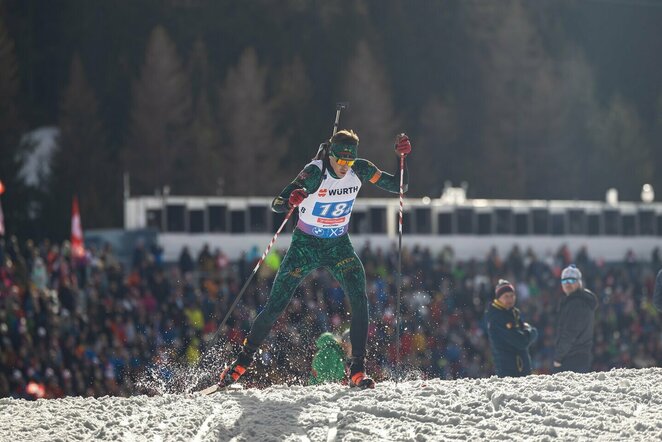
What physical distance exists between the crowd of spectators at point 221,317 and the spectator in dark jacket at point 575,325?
2685 millimetres

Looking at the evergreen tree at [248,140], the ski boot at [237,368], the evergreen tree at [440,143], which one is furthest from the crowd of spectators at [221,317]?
the evergreen tree at [440,143]

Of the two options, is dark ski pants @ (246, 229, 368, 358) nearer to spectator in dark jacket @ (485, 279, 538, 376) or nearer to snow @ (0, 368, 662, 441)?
snow @ (0, 368, 662, 441)

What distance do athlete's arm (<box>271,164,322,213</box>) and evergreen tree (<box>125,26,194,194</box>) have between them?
36131 millimetres

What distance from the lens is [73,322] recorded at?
18734mm

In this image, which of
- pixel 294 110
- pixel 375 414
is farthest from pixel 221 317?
pixel 294 110

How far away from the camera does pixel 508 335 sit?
11609 mm

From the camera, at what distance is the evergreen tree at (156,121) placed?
45781mm

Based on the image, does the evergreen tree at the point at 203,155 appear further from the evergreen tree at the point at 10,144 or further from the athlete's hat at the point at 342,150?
the athlete's hat at the point at 342,150

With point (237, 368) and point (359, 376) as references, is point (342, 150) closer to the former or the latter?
point (359, 376)

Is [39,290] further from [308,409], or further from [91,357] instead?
[308,409]

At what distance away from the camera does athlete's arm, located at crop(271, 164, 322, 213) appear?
962 centimetres

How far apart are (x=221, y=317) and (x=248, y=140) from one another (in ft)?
86.7

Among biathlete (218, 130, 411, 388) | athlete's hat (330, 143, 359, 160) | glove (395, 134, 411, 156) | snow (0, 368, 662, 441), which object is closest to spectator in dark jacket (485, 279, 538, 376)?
snow (0, 368, 662, 441)

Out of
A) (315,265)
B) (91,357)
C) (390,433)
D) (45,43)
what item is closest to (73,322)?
(91,357)
